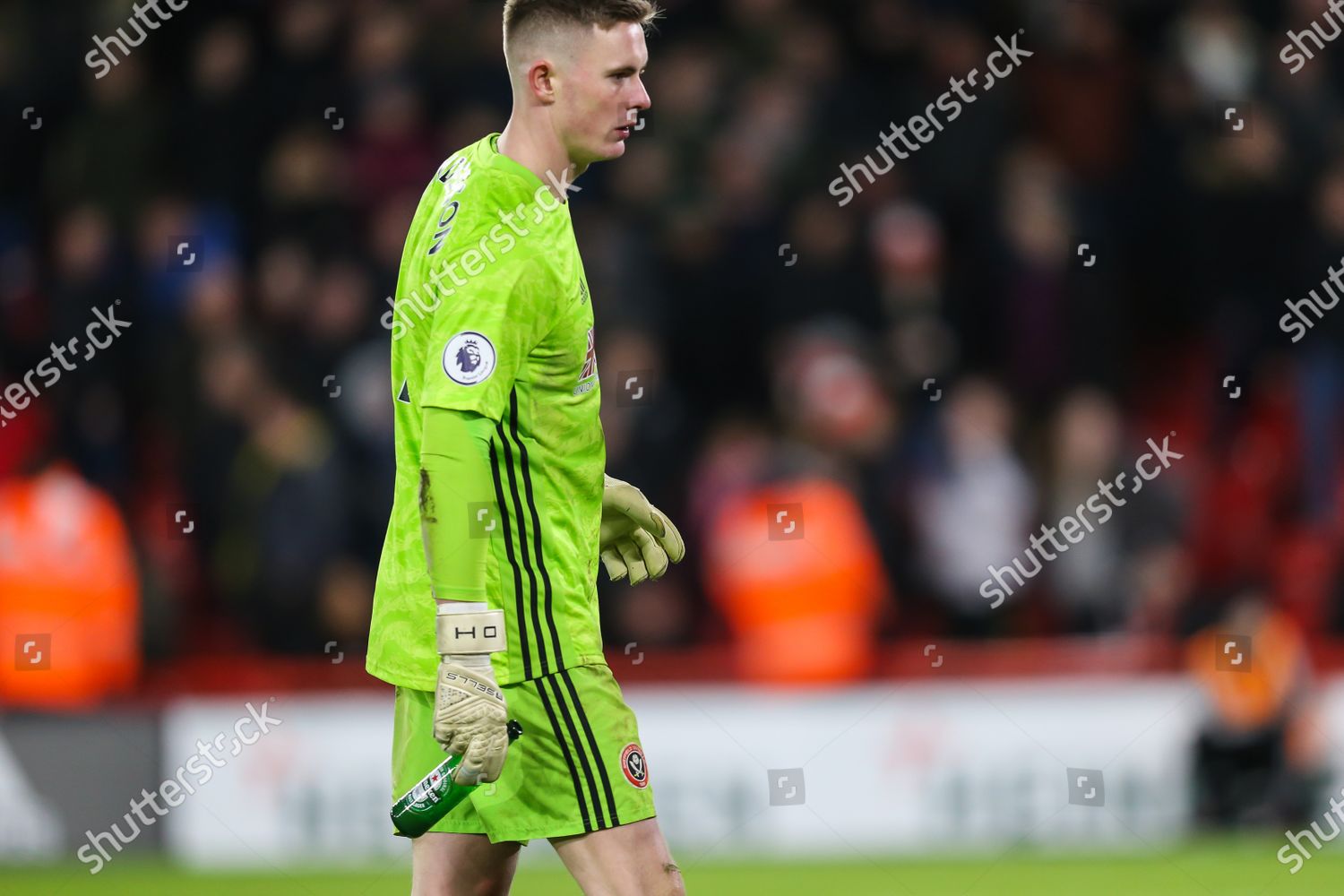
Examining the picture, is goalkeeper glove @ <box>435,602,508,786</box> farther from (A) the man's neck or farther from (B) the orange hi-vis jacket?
(B) the orange hi-vis jacket

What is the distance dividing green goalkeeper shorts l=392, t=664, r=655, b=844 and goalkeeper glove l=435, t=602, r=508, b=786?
0.23m

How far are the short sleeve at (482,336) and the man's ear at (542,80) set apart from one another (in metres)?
0.38

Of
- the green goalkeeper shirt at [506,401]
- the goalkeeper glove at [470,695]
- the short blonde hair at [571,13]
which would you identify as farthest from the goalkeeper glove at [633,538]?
the short blonde hair at [571,13]

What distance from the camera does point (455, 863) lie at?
4.12 m

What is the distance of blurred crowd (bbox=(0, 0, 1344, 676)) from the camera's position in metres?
10.4

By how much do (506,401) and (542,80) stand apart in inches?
27.6

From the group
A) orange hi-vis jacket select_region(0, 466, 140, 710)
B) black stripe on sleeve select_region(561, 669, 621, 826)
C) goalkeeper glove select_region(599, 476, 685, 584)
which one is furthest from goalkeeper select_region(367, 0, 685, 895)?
orange hi-vis jacket select_region(0, 466, 140, 710)

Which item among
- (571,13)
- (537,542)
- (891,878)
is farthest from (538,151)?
Result: (891,878)

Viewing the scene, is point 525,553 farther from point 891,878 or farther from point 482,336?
point 891,878

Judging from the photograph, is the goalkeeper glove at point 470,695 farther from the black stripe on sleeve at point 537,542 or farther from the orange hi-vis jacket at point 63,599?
the orange hi-vis jacket at point 63,599

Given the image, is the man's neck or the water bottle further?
the man's neck

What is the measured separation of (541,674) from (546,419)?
506 millimetres

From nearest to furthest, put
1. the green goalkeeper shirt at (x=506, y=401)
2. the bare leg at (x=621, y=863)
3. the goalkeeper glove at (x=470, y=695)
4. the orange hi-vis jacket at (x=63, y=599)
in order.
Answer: the goalkeeper glove at (x=470, y=695) → the green goalkeeper shirt at (x=506, y=401) → the bare leg at (x=621, y=863) → the orange hi-vis jacket at (x=63, y=599)

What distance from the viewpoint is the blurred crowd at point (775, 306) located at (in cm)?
1041
